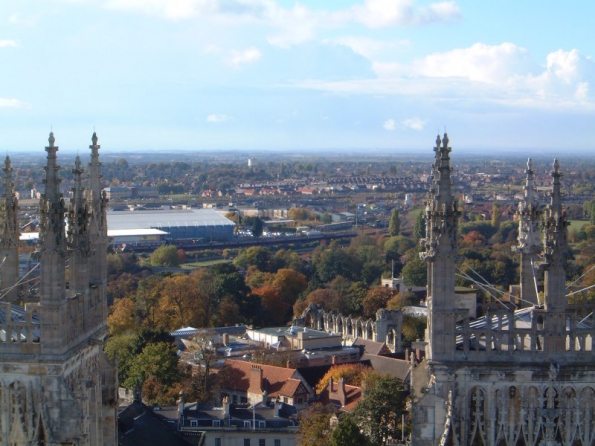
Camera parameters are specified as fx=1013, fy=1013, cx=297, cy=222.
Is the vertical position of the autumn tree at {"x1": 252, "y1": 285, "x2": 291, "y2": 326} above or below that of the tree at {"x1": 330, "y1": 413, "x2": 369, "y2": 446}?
below

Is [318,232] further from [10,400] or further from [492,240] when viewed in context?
[10,400]

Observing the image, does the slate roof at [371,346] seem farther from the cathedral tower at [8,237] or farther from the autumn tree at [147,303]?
the cathedral tower at [8,237]

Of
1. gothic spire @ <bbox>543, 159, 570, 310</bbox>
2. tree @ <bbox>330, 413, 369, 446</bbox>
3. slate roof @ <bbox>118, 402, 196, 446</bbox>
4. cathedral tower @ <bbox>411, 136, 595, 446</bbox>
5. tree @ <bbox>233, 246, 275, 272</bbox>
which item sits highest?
gothic spire @ <bbox>543, 159, 570, 310</bbox>

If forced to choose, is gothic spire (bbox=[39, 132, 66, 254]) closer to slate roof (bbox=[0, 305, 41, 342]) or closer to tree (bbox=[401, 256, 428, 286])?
slate roof (bbox=[0, 305, 41, 342])

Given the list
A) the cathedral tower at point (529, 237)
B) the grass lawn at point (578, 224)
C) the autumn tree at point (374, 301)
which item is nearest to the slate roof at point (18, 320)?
the cathedral tower at point (529, 237)

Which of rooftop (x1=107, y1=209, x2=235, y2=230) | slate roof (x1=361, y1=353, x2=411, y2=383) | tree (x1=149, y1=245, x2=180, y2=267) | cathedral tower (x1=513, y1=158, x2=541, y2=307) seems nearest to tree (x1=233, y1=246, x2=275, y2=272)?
tree (x1=149, y1=245, x2=180, y2=267)

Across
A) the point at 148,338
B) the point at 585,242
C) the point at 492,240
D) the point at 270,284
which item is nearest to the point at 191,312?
the point at 270,284

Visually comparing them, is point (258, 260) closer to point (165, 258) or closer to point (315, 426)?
point (165, 258)
